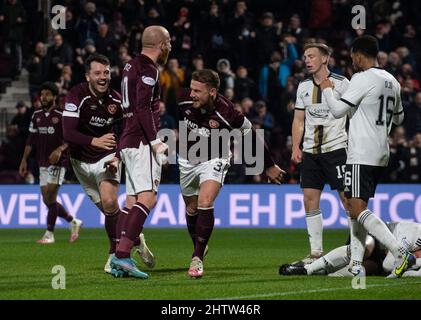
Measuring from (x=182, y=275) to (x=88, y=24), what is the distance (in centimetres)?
1390

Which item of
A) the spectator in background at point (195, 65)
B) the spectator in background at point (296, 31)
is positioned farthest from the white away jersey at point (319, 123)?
the spectator in background at point (296, 31)

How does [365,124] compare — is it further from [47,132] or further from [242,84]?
[242,84]

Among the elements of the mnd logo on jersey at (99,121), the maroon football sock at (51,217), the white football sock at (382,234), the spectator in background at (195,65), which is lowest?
the maroon football sock at (51,217)

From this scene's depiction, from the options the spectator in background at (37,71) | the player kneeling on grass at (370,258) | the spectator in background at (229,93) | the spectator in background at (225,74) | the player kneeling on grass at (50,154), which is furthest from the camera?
the spectator in background at (37,71)

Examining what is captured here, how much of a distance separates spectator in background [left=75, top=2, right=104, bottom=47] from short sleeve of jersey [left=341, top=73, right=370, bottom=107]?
14.2 meters

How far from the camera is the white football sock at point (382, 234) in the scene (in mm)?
9900

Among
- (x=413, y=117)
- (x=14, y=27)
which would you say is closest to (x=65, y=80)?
(x=14, y=27)

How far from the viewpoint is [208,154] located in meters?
11.0

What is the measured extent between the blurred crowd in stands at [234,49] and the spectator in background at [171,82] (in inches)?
1.0

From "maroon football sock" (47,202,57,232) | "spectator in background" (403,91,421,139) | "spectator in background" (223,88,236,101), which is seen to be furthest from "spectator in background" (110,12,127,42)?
"maroon football sock" (47,202,57,232)

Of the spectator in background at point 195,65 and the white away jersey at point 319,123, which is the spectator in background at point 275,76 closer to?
the spectator in background at point 195,65

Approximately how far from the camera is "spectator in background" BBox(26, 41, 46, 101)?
2320 cm

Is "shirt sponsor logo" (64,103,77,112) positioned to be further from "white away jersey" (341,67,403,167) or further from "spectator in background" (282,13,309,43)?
"spectator in background" (282,13,309,43)
